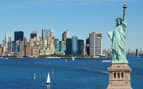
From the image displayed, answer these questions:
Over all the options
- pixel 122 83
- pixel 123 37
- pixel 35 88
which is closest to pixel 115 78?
pixel 122 83

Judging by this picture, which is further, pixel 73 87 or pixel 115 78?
pixel 73 87

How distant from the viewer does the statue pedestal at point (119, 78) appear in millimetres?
39594

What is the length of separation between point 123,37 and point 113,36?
0.70m

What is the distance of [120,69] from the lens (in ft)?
132

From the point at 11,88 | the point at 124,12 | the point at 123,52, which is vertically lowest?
the point at 11,88

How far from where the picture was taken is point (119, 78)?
1570 inches

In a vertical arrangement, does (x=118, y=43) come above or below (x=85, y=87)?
above

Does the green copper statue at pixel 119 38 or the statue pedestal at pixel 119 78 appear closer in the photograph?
the statue pedestal at pixel 119 78

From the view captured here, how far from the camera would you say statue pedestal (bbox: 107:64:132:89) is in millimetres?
39594

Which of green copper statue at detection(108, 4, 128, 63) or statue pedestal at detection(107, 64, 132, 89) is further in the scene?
green copper statue at detection(108, 4, 128, 63)

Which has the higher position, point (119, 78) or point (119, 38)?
point (119, 38)

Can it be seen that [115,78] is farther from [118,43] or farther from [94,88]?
[94,88]

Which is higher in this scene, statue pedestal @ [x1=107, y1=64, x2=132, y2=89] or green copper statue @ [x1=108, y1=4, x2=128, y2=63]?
green copper statue @ [x1=108, y1=4, x2=128, y2=63]

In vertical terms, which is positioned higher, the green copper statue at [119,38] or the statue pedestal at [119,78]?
the green copper statue at [119,38]
